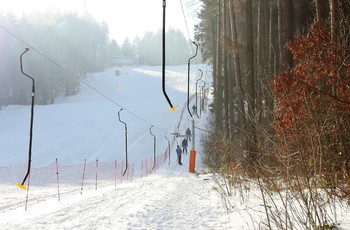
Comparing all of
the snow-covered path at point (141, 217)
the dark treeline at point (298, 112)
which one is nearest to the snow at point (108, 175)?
the snow-covered path at point (141, 217)

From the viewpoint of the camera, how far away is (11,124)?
158 feet

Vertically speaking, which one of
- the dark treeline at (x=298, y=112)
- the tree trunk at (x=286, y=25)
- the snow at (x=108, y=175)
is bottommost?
the snow at (x=108, y=175)

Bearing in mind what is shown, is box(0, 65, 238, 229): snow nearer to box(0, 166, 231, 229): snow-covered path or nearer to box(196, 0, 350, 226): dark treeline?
box(0, 166, 231, 229): snow-covered path

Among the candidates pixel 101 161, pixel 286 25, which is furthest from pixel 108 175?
pixel 286 25

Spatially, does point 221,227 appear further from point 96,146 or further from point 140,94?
point 140,94

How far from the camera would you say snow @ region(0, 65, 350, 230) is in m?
6.32

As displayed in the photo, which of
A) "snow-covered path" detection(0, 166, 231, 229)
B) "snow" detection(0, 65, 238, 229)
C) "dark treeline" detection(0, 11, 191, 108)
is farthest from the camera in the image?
"dark treeline" detection(0, 11, 191, 108)

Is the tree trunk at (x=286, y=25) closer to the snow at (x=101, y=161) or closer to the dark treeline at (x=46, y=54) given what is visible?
the snow at (x=101, y=161)

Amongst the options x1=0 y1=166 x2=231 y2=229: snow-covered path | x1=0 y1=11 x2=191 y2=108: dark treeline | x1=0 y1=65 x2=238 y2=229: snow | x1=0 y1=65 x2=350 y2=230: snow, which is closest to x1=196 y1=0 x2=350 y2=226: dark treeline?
x1=0 y1=65 x2=350 y2=230: snow

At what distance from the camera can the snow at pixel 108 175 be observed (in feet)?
20.7

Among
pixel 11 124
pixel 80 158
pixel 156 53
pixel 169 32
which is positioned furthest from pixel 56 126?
pixel 169 32

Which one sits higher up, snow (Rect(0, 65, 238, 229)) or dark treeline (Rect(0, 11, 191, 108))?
dark treeline (Rect(0, 11, 191, 108))

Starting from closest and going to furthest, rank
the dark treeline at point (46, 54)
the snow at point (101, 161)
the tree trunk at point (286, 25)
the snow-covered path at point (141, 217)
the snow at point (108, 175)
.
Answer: the snow-covered path at point (141, 217), the snow at point (108, 175), the snow at point (101, 161), the tree trunk at point (286, 25), the dark treeline at point (46, 54)

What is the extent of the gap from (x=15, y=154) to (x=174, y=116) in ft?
75.7
